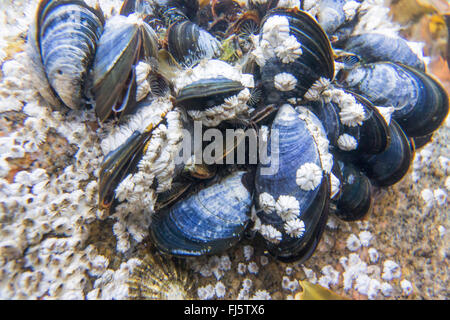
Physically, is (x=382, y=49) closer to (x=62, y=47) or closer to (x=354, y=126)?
(x=354, y=126)

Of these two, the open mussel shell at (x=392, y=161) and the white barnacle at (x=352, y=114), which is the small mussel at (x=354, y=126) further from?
the open mussel shell at (x=392, y=161)

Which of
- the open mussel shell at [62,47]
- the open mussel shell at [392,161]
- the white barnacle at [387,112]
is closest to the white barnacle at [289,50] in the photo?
the white barnacle at [387,112]

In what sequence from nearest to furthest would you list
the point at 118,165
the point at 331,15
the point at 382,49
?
the point at 118,165 < the point at 331,15 < the point at 382,49

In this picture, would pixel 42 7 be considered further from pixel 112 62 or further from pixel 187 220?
pixel 187 220

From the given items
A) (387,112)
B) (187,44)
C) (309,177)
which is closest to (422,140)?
(387,112)

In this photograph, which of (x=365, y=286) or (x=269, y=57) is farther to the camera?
(x=365, y=286)

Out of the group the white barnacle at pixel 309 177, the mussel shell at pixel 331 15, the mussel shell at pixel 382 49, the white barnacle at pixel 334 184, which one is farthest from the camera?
the mussel shell at pixel 382 49

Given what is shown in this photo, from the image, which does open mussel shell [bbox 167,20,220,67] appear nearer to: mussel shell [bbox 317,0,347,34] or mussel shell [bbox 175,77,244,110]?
mussel shell [bbox 175,77,244,110]

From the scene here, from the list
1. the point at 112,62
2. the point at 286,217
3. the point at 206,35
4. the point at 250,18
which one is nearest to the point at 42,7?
the point at 112,62
